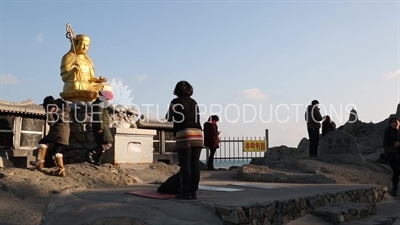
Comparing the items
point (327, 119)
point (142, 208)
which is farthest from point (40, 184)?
point (327, 119)

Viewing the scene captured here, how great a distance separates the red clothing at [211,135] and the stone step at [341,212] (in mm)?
5218

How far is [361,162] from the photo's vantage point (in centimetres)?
1080

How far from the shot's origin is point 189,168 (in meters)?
4.66

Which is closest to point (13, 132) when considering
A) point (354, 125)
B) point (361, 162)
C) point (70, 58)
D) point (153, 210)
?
point (70, 58)

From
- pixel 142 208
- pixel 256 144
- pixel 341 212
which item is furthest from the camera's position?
pixel 256 144

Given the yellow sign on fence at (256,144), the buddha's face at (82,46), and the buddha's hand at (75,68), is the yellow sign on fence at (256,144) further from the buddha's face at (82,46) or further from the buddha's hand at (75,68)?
the buddha's hand at (75,68)

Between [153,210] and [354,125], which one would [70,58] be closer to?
[153,210]

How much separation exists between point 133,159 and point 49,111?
9.77 feet

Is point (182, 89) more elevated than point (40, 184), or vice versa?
point (182, 89)

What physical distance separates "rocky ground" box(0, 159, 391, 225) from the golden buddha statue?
3.64 meters

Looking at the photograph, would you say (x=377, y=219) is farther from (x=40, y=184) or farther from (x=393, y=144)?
(x=40, y=184)

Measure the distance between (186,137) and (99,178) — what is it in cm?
235

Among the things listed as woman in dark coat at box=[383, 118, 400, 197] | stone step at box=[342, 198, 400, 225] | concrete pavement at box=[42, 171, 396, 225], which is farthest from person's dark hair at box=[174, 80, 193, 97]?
woman in dark coat at box=[383, 118, 400, 197]

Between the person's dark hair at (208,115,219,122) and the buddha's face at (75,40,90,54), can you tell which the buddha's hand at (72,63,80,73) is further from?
the person's dark hair at (208,115,219,122)
